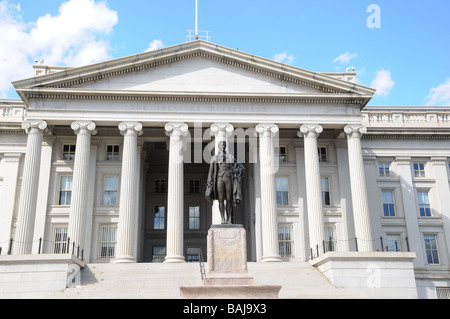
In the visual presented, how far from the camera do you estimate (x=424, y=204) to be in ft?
130

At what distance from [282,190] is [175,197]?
29.5ft

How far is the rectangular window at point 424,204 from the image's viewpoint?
129ft

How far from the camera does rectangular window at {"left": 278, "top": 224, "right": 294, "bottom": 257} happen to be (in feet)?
117

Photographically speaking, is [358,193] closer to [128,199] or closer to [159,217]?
[128,199]

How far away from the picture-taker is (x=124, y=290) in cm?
2433

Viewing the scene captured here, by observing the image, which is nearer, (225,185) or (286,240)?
(225,185)

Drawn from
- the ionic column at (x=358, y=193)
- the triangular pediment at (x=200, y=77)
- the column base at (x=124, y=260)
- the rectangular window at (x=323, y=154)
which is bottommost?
the column base at (x=124, y=260)

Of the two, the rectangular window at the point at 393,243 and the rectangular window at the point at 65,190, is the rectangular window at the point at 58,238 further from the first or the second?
the rectangular window at the point at 393,243

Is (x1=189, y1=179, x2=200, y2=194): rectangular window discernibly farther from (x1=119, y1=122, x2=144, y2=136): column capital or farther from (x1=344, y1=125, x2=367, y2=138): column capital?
(x1=344, y1=125, x2=367, y2=138): column capital

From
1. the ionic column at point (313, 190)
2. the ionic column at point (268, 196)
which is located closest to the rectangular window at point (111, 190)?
the ionic column at point (268, 196)

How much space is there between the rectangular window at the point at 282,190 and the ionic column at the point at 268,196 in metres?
4.37

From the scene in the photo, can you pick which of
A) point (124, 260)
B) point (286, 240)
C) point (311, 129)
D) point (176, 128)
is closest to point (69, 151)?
point (176, 128)

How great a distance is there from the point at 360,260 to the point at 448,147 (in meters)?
18.1
